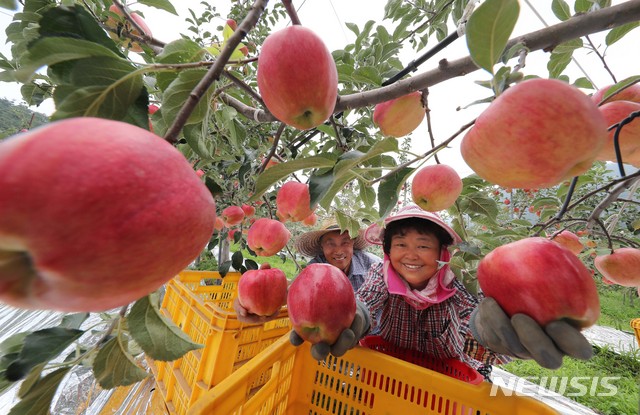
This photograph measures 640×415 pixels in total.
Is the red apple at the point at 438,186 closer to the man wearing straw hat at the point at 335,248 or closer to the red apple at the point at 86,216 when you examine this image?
the red apple at the point at 86,216

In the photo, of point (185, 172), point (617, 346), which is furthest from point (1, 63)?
point (617, 346)

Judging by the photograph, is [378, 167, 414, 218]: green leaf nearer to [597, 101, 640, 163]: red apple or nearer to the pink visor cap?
[597, 101, 640, 163]: red apple

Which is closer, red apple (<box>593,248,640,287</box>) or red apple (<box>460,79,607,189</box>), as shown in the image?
red apple (<box>460,79,607,189</box>)

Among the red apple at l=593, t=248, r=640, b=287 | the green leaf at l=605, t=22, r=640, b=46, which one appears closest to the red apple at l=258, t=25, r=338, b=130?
the green leaf at l=605, t=22, r=640, b=46

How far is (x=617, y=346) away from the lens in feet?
9.95

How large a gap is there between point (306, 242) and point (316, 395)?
1.49 meters

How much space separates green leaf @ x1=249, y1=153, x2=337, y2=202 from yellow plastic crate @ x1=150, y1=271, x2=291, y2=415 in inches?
25.2

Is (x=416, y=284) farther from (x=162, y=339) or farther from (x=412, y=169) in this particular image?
(x=162, y=339)

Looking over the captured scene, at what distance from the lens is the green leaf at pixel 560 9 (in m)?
0.75

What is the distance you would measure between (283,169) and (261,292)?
2.11ft

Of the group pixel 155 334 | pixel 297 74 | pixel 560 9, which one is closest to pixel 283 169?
pixel 297 74

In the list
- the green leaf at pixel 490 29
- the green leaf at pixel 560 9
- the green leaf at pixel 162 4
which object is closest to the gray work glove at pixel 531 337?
the green leaf at pixel 490 29

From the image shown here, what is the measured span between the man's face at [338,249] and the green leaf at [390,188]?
5.02ft

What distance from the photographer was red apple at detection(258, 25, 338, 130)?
0.46 metres
